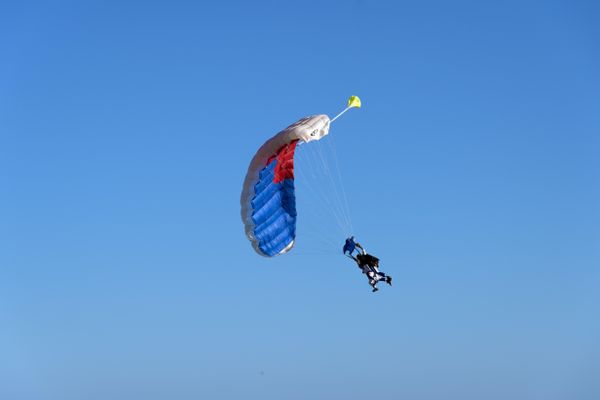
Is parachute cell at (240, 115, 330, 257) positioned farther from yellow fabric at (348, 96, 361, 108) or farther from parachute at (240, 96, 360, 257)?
yellow fabric at (348, 96, 361, 108)

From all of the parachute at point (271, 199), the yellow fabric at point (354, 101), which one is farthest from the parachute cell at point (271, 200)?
the yellow fabric at point (354, 101)

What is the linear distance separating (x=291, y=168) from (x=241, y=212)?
208 cm

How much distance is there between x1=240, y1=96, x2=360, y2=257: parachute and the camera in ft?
104

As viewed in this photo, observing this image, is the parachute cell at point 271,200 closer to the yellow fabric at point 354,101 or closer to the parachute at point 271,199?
the parachute at point 271,199

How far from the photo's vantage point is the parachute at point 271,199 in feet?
104

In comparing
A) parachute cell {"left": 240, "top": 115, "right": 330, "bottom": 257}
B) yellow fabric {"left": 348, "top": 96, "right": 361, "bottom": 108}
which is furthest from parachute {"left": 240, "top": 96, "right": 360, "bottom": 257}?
yellow fabric {"left": 348, "top": 96, "right": 361, "bottom": 108}

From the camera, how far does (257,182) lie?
32188 millimetres

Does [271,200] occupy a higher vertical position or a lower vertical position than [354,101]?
lower

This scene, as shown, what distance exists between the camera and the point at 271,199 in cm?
3219

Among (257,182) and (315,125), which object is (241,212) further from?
(315,125)

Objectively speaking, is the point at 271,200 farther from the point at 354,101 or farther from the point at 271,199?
the point at 354,101

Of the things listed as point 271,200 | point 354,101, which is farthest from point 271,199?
point 354,101

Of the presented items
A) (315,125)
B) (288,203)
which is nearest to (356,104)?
(315,125)

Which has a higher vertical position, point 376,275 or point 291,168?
point 291,168
